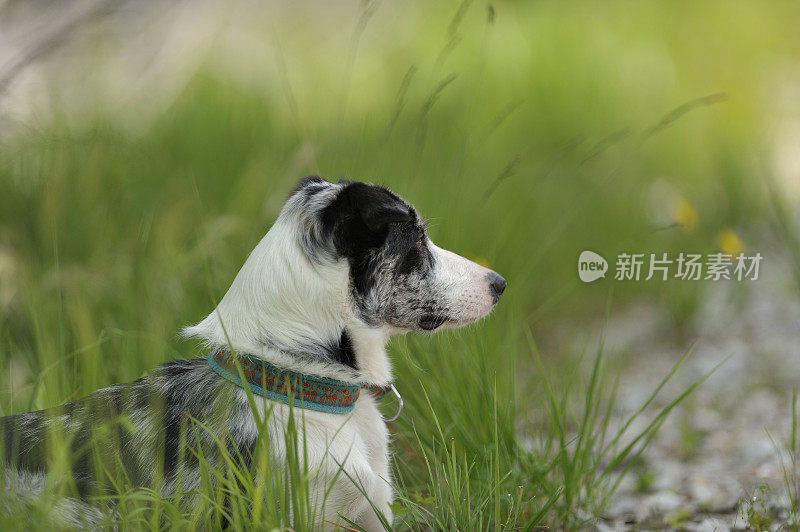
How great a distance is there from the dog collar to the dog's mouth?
356 mm

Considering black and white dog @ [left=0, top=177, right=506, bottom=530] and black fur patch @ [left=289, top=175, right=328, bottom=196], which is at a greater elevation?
black fur patch @ [left=289, top=175, right=328, bottom=196]

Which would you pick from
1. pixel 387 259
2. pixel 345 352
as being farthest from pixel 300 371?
pixel 387 259

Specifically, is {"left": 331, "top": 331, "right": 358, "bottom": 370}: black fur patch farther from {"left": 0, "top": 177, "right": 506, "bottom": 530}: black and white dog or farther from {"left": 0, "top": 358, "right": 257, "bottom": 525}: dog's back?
{"left": 0, "top": 358, "right": 257, "bottom": 525}: dog's back

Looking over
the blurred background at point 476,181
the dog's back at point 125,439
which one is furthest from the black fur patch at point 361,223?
the blurred background at point 476,181

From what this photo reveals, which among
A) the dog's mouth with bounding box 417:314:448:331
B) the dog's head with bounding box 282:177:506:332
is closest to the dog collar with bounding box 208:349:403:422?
the dog's head with bounding box 282:177:506:332

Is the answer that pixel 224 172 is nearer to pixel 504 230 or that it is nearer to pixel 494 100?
pixel 504 230

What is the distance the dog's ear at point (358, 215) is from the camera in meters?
2.48

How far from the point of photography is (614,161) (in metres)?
6.59

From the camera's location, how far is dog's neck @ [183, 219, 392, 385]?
2447 mm

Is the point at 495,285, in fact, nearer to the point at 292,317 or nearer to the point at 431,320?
the point at 431,320

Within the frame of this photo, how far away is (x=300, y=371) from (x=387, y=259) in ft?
1.52

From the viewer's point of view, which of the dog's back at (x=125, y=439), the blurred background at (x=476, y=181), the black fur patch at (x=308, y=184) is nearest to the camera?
the dog's back at (x=125, y=439)

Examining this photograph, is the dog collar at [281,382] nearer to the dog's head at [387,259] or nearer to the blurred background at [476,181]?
the dog's head at [387,259]

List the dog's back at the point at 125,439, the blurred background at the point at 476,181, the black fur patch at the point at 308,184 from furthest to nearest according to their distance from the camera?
the blurred background at the point at 476,181 → the black fur patch at the point at 308,184 → the dog's back at the point at 125,439
